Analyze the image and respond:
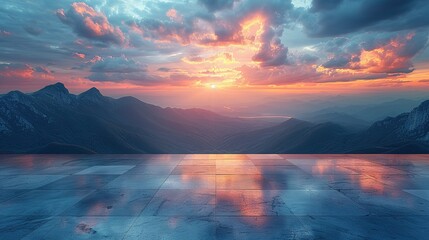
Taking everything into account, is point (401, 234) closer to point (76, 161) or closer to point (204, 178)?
point (204, 178)

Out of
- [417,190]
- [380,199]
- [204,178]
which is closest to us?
[380,199]

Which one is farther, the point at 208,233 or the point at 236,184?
the point at 236,184

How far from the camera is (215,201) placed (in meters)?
11.0

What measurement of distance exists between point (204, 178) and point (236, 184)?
1.91 m

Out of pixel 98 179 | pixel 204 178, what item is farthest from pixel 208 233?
pixel 98 179

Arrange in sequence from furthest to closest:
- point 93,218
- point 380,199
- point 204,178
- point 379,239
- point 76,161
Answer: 1. point 76,161
2. point 204,178
3. point 380,199
4. point 93,218
5. point 379,239

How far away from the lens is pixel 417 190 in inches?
495

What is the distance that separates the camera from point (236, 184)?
1347cm

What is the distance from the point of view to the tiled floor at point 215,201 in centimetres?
842

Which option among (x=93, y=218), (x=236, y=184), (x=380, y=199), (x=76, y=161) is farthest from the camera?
(x=76, y=161)

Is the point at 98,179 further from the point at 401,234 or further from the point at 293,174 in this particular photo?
the point at 401,234

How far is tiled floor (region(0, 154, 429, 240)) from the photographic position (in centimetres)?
842

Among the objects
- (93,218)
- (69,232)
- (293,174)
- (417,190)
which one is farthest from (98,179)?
(417,190)

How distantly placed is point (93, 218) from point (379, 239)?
792 cm
